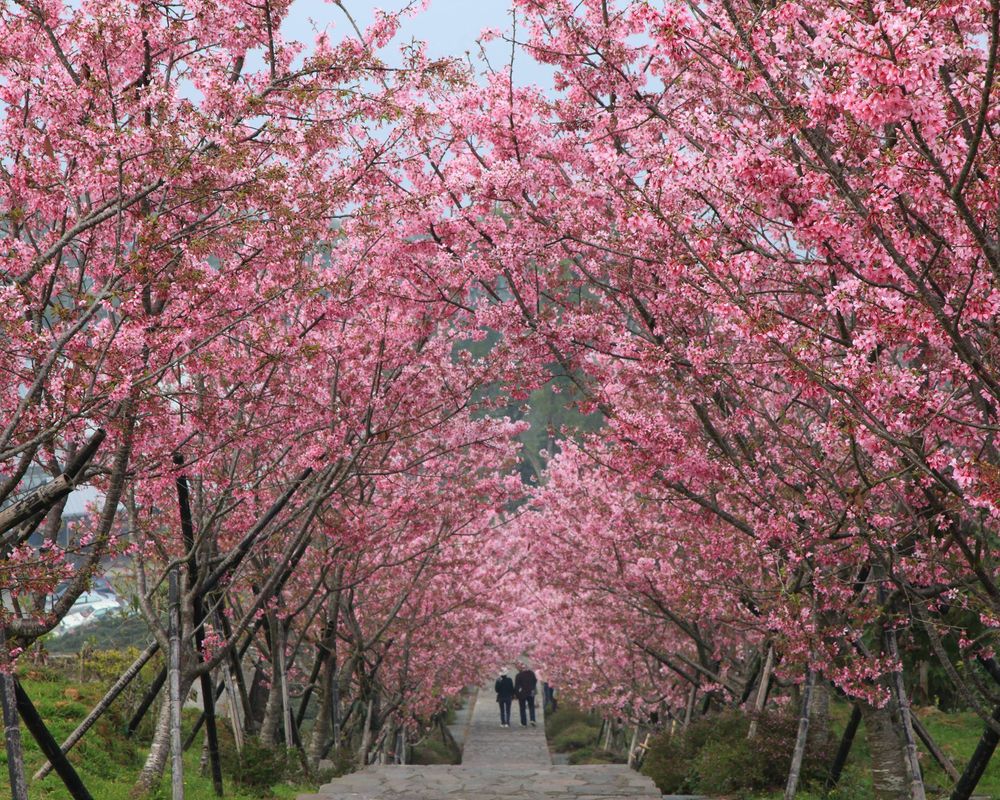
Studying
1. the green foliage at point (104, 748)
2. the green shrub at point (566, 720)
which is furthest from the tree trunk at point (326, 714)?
the green shrub at point (566, 720)

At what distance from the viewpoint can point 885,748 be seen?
923cm

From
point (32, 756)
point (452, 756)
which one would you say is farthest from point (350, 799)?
point (452, 756)

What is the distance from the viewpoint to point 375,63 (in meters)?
8.24

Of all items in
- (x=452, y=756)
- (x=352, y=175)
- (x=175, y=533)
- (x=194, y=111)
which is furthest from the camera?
(x=452, y=756)

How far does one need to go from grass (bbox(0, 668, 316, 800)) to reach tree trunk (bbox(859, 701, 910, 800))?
6.74 m

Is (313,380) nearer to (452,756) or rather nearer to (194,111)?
(194,111)

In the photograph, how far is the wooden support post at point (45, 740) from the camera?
6.85 meters

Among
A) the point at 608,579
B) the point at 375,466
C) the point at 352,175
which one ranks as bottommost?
the point at 608,579

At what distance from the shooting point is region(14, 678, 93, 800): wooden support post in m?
6.85

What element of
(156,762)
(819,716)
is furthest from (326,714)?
(819,716)

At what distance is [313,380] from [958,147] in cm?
781

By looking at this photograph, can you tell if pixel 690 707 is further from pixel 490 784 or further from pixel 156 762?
pixel 156 762

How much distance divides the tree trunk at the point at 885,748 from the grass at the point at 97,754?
6.74m

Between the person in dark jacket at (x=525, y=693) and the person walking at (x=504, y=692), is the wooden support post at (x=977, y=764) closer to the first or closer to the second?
the person walking at (x=504, y=692)
